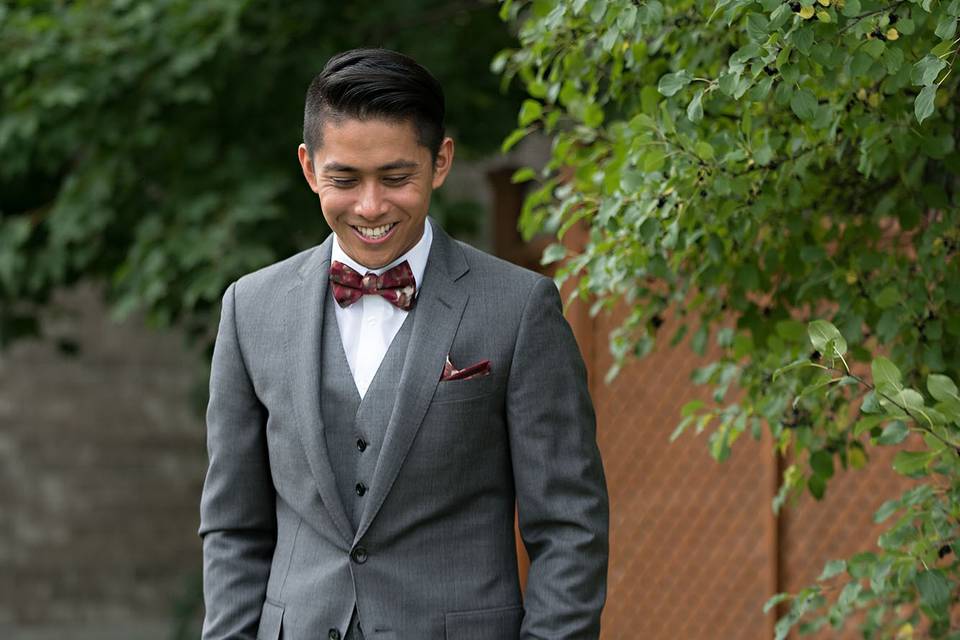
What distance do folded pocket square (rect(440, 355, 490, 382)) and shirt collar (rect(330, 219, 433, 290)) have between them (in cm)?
17

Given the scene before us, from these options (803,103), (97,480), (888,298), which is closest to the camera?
(803,103)

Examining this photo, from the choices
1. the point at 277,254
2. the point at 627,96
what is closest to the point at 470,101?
the point at 277,254

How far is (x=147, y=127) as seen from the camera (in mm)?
5434

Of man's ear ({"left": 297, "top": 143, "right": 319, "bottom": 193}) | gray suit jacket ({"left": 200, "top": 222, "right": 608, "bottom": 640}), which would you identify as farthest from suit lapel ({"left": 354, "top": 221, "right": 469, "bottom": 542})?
man's ear ({"left": 297, "top": 143, "right": 319, "bottom": 193})

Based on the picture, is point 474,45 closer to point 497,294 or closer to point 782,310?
point 782,310

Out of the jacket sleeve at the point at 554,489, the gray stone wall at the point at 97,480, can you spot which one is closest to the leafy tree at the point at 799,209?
the jacket sleeve at the point at 554,489

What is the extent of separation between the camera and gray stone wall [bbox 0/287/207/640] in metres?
8.70

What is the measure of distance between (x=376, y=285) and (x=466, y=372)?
0.69 ft

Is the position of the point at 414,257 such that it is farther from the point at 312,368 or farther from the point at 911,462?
the point at 911,462

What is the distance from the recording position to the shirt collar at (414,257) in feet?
7.86

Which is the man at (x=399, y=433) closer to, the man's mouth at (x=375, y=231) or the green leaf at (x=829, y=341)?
the man's mouth at (x=375, y=231)

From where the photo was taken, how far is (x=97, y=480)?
Result: 8.95m

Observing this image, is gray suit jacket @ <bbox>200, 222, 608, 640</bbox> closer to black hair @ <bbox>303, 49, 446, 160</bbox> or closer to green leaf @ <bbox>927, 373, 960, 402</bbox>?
black hair @ <bbox>303, 49, 446, 160</bbox>

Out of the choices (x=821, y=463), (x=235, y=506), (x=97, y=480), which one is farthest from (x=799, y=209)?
(x=97, y=480)
